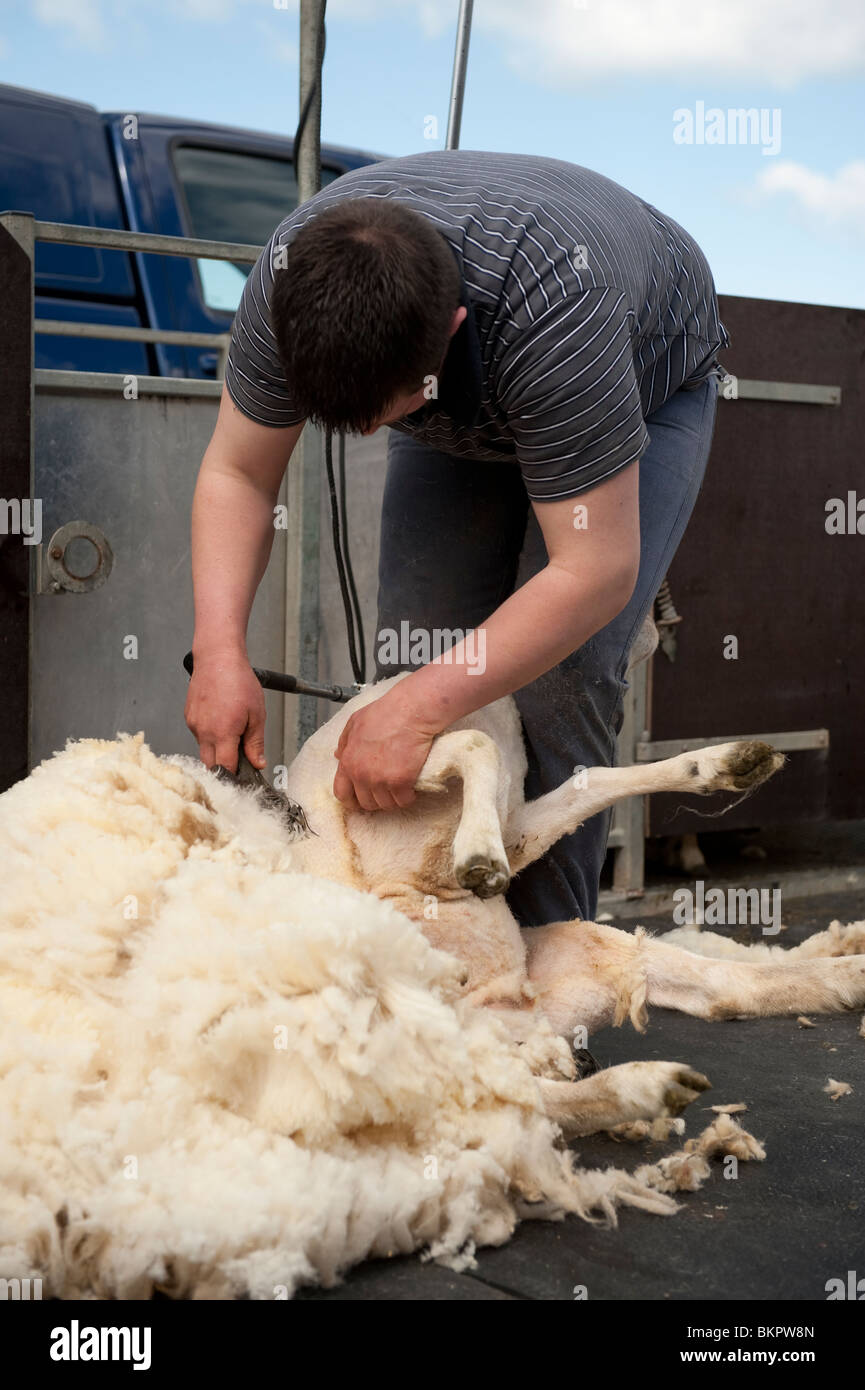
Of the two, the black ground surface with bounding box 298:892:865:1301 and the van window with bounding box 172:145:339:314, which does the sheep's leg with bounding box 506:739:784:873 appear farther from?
the van window with bounding box 172:145:339:314

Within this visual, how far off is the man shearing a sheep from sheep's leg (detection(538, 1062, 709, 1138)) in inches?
19.9

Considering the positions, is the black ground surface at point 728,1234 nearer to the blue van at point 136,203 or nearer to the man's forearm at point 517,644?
the man's forearm at point 517,644

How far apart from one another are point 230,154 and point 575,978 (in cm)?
442

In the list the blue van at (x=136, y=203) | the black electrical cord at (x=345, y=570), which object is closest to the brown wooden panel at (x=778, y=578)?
the black electrical cord at (x=345, y=570)

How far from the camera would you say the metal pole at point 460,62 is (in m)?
3.04

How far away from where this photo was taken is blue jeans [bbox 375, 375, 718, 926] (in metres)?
2.11

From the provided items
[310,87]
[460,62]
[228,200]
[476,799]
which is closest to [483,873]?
[476,799]

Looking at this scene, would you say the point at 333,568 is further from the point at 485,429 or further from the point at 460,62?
the point at 485,429

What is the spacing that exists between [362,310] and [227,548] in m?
0.68

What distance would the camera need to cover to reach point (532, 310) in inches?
65.4

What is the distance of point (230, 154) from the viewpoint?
529cm

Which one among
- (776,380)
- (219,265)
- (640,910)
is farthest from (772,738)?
(219,265)

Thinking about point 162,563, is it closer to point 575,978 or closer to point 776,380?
point 575,978

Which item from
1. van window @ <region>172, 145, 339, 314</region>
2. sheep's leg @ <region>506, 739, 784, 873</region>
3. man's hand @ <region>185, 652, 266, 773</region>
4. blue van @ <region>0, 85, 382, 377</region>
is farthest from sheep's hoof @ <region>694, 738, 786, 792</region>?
van window @ <region>172, 145, 339, 314</region>
